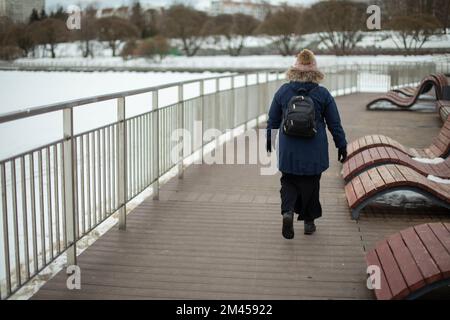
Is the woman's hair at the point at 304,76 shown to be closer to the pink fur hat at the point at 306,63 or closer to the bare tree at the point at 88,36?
the pink fur hat at the point at 306,63

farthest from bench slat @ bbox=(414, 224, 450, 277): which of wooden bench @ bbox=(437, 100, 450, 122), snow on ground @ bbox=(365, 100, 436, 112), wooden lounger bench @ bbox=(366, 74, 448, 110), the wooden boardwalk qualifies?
snow on ground @ bbox=(365, 100, 436, 112)

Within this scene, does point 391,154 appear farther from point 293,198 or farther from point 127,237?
point 127,237

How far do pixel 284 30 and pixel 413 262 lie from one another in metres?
93.9

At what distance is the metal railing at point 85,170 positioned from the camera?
13.4ft

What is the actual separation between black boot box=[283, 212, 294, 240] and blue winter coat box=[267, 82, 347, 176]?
0.42 m

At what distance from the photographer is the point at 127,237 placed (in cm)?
602

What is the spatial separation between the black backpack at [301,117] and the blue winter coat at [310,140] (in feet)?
0.44

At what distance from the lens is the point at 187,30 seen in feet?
359

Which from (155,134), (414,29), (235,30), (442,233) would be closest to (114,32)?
(235,30)

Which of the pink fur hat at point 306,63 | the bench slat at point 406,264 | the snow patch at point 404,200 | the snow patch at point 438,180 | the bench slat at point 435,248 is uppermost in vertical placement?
the pink fur hat at point 306,63

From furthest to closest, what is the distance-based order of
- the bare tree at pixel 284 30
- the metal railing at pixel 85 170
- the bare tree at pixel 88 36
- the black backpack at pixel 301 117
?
1. the bare tree at pixel 88 36
2. the bare tree at pixel 284 30
3. the black backpack at pixel 301 117
4. the metal railing at pixel 85 170

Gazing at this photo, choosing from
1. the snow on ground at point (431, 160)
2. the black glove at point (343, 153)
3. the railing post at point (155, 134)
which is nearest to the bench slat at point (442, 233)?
the black glove at point (343, 153)

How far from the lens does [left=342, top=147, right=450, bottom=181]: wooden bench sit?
741 cm
